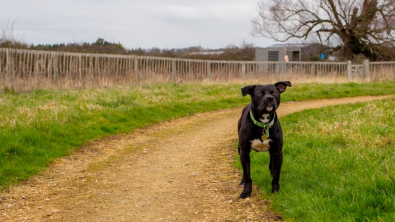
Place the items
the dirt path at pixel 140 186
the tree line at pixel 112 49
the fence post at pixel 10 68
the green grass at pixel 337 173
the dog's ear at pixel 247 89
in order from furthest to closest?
the tree line at pixel 112 49
the fence post at pixel 10 68
the dog's ear at pixel 247 89
the dirt path at pixel 140 186
the green grass at pixel 337 173

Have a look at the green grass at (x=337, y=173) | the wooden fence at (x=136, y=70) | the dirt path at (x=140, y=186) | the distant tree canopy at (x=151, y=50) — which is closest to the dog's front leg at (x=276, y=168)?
the green grass at (x=337, y=173)

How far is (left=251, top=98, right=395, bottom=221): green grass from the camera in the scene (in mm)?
4141

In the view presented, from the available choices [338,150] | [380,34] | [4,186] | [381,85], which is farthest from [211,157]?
[380,34]

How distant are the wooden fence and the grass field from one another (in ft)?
6.63

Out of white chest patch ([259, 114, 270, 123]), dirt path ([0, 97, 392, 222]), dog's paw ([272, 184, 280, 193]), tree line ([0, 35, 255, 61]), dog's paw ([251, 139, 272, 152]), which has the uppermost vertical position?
tree line ([0, 35, 255, 61])

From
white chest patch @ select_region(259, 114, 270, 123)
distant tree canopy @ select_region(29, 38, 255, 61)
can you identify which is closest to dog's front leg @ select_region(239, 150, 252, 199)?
white chest patch @ select_region(259, 114, 270, 123)

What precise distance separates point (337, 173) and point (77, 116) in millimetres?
6721

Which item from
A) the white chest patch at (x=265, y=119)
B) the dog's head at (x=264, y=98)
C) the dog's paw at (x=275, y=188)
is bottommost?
the dog's paw at (x=275, y=188)

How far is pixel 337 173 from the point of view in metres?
5.25

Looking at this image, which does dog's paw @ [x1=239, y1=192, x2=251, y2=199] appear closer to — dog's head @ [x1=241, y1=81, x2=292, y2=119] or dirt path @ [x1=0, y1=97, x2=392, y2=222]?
dirt path @ [x1=0, y1=97, x2=392, y2=222]

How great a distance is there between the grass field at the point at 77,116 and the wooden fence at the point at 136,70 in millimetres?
2021

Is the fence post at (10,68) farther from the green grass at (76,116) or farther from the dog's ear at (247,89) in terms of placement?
the dog's ear at (247,89)

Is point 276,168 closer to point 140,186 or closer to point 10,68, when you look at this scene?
point 140,186

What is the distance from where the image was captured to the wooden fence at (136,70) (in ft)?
55.3
